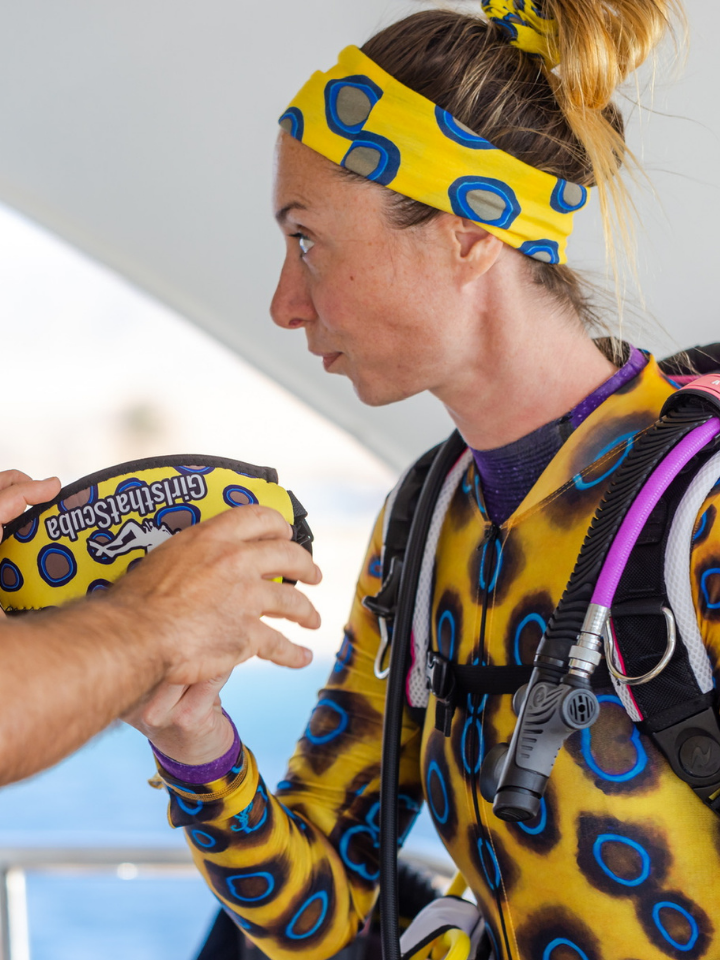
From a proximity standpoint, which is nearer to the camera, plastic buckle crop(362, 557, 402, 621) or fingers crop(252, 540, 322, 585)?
fingers crop(252, 540, 322, 585)

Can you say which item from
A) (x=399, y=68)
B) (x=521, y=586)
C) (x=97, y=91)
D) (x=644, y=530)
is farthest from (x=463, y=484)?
(x=97, y=91)

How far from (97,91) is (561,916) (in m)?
1.89

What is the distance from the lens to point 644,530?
3.12ft

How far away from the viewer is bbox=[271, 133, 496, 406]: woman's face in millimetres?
1161

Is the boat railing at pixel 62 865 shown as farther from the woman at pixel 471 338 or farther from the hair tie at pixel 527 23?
the hair tie at pixel 527 23

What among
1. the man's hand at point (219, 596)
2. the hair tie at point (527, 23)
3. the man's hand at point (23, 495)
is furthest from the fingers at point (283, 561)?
the hair tie at point (527, 23)

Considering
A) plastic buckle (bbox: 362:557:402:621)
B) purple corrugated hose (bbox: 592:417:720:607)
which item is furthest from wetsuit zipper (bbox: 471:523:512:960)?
purple corrugated hose (bbox: 592:417:720:607)

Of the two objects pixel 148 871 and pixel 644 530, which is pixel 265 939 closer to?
pixel 644 530

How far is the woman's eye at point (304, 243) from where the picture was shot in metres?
1.21

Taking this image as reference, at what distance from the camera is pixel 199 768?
43.1 inches

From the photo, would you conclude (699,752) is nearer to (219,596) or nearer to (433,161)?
(219,596)

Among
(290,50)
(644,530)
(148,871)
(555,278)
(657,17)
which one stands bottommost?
(148,871)

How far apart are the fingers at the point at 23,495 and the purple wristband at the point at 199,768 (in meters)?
0.34

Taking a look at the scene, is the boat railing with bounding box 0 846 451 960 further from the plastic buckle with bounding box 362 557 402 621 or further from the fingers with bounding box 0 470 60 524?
the fingers with bounding box 0 470 60 524
